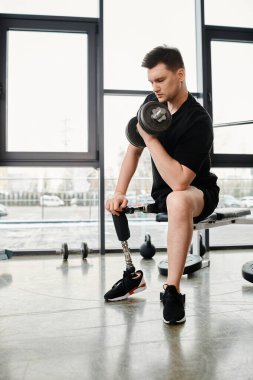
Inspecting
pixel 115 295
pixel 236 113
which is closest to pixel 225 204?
pixel 236 113

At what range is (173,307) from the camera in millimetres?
1264

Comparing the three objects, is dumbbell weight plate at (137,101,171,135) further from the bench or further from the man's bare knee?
the bench

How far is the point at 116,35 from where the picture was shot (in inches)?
121

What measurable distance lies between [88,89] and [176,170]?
6.34 ft

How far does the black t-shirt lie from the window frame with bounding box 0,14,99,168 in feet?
4.78

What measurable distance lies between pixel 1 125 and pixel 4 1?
39.5 inches

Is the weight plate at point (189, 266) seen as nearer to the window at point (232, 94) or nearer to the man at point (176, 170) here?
the man at point (176, 170)

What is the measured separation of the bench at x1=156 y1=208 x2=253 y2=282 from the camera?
1.89 metres

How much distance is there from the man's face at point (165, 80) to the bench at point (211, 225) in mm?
684

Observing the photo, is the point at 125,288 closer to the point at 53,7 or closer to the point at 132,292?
the point at 132,292

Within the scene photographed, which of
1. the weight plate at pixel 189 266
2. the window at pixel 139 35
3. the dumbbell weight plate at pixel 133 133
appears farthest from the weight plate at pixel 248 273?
the window at pixel 139 35

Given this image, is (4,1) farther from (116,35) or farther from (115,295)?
(115,295)

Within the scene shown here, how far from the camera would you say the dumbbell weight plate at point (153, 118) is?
4.34 feet

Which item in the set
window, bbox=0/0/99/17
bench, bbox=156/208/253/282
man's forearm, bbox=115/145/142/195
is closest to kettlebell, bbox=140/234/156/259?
bench, bbox=156/208/253/282
